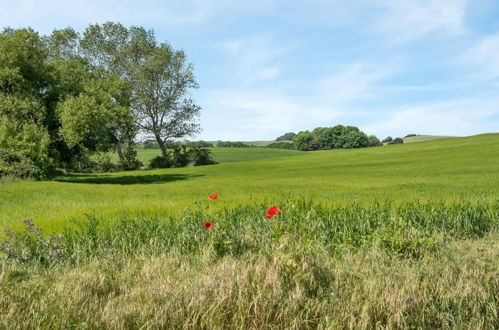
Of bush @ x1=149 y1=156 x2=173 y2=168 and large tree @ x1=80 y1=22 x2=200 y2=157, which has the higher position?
large tree @ x1=80 y1=22 x2=200 y2=157

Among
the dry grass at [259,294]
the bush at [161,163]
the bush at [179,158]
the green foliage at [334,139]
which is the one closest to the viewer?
the dry grass at [259,294]

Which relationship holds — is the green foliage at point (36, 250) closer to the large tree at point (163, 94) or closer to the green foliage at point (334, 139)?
the large tree at point (163, 94)

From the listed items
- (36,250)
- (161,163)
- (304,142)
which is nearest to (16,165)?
(36,250)

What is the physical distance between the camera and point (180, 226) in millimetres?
7000

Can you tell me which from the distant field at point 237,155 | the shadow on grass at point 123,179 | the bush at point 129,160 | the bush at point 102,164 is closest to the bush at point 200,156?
the bush at point 129,160

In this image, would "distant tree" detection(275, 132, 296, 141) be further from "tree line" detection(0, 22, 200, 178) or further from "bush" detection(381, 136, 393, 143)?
"tree line" detection(0, 22, 200, 178)

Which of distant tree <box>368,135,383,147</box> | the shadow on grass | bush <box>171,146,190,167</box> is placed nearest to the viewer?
the shadow on grass

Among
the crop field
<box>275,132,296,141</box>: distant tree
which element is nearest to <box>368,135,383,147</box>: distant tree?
<box>275,132,296,141</box>: distant tree

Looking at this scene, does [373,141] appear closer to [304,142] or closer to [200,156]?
[304,142]

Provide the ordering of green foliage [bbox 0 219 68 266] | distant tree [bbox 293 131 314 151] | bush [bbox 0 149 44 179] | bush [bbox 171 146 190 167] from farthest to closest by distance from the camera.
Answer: distant tree [bbox 293 131 314 151], bush [bbox 171 146 190 167], bush [bbox 0 149 44 179], green foliage [bbox 0 219 68 266]

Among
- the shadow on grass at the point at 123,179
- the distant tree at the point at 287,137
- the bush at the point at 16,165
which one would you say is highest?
the distant tree at the point at 287,137

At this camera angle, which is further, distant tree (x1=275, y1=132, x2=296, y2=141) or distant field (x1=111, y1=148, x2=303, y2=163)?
distant tree (x1=275, y1=132, x2=296, y2=141)

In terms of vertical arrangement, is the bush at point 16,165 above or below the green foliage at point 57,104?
below

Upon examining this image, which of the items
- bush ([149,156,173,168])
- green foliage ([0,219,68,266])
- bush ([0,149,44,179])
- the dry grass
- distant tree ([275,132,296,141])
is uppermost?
distant tree ([275,132,296,141])
